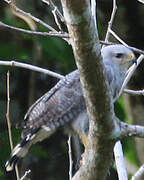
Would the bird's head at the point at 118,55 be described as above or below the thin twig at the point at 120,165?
above

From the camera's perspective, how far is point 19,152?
13.2 ft

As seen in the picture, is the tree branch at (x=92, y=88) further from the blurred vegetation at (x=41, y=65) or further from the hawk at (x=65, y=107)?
the blurred vegetation at (x=41, y=65)

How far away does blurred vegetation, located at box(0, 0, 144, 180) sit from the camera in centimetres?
623

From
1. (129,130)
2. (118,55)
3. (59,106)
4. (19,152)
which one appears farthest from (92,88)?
Answer: (118,55)

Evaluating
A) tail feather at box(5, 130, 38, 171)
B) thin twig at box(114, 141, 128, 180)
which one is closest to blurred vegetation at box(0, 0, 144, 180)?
tail feather at box(5, 130, 38, 171)

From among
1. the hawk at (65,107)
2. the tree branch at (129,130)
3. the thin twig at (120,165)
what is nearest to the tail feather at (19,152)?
the hawk at (65,107)

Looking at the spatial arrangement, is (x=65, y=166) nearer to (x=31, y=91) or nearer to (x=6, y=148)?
(x=31, y=91)

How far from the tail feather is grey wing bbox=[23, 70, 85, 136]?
13 centimetres

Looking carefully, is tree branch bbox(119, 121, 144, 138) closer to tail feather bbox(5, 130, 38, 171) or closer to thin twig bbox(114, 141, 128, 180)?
thin twig bbox(114, 141, 128, 180)

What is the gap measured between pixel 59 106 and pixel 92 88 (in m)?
1.66

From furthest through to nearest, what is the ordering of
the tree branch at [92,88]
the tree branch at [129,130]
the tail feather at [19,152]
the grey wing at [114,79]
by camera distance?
1. the grey wing at [114,79]
2. the tail feather at [19,152]
3. the tree branch at [129,130]
4. the tree branch at [92,88]

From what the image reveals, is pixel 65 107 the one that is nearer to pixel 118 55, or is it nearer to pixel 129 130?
pixel 118 55

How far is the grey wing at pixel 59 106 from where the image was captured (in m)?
4.38

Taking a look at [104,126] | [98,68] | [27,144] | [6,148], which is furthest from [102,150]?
[6,148]
